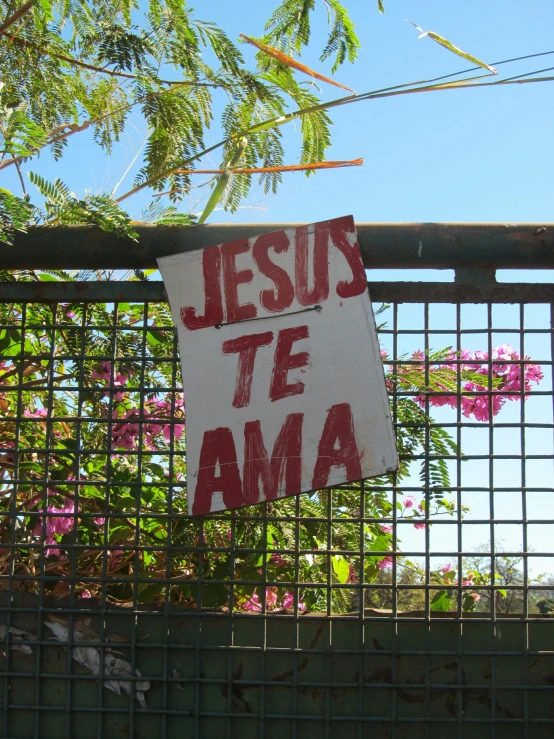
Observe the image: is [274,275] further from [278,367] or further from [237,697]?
[237,697]

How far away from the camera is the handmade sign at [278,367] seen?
1.38 metres

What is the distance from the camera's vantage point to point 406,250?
1475 millimetres

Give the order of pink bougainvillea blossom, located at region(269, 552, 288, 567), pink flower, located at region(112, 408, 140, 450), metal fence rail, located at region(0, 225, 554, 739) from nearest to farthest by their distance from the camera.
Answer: metal fence rail, located at region(0, 225, 554, 739)
pink bougainvillea blossom, located at region(269, 552, 288, 567)
pink flower, located at region(112, 408, 140, 450)

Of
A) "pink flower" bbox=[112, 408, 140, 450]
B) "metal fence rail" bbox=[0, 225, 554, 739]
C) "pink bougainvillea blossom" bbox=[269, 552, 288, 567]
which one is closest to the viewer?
"metal fence rail" bbox=[0, 225, 554, 739]

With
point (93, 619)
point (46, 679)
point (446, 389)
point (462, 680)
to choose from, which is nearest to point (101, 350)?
point (93, 619)

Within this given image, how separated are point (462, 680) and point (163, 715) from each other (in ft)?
1.91

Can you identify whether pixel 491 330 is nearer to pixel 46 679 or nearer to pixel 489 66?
pixel 489 66

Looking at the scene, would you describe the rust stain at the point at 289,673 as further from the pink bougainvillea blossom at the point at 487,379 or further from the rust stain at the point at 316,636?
the pink bougainvillea blossom at the point at 487,379

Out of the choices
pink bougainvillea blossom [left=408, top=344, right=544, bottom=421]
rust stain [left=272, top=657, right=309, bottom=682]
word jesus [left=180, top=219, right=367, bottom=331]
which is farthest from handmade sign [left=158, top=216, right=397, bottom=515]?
rust stain [left=272, top=657, right=309, bottom=682]

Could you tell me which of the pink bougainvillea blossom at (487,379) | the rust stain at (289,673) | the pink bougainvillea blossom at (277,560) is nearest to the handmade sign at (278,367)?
the pink bougainvillea blossom at (487,379)

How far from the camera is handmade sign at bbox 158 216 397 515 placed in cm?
138

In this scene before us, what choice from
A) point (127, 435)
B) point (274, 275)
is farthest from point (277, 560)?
point (274, 275)

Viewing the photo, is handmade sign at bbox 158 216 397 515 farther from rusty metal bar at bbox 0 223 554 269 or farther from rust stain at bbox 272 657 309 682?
rust stain at bbox 272 657 309 682

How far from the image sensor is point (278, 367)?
141cm
